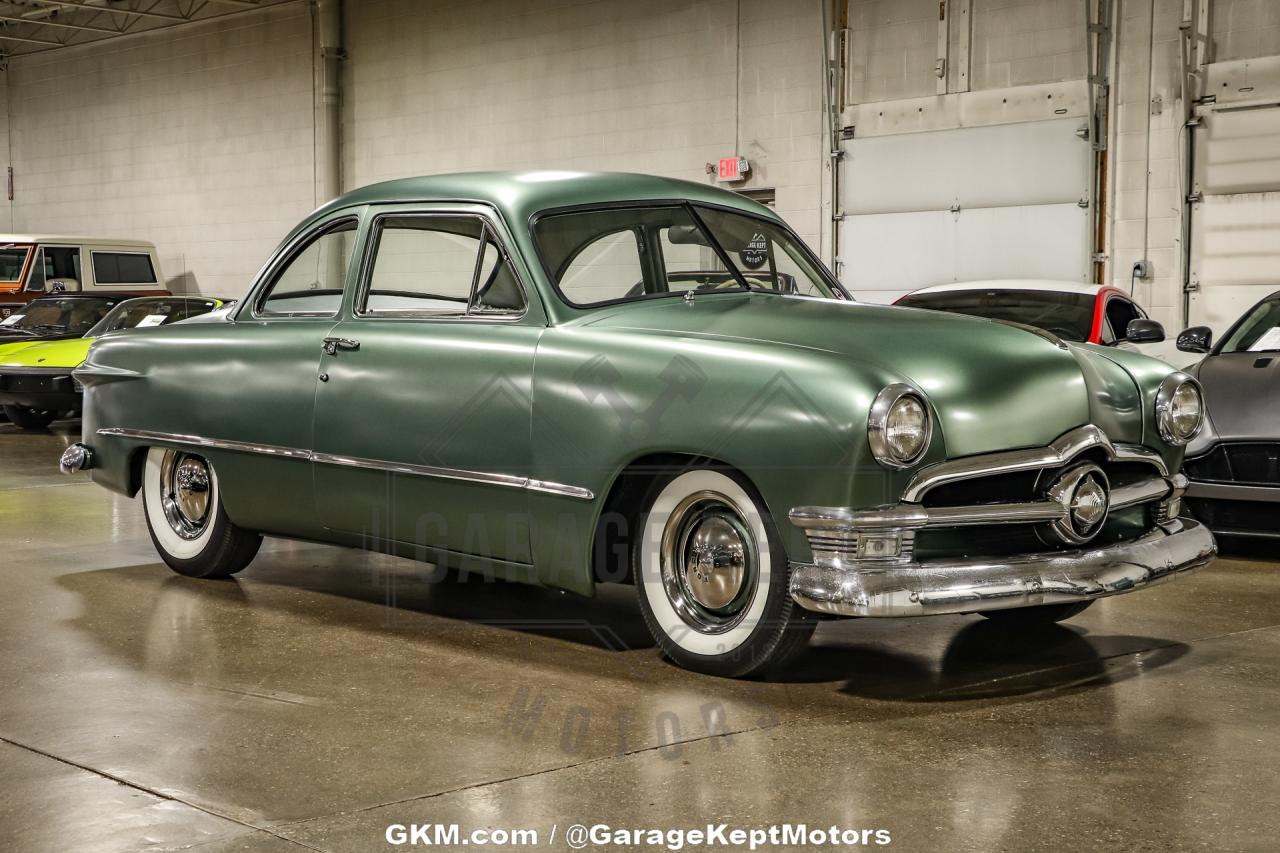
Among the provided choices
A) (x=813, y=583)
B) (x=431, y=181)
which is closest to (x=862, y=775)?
(x=813, y=583)

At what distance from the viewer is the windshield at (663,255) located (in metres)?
4.93

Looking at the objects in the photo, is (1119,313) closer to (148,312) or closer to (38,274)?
(148,312)

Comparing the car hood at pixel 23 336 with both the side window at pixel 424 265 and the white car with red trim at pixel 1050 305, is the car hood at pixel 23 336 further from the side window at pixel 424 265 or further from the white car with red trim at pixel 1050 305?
the side window at pixel 424 265

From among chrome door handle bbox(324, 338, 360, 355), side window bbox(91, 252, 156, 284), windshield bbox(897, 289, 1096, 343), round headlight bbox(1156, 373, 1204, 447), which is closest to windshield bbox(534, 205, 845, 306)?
chrome door handle bbox(324, 338, 360, 355)

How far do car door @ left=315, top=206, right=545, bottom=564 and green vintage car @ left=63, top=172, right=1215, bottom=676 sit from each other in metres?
0.01

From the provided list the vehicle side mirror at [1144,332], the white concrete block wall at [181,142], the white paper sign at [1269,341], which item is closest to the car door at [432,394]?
the vehicle side mirror at [1144,332]

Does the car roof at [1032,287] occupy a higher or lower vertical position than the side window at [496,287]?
higher

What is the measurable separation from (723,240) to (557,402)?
1.11 metres

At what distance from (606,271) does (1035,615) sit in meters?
2.00

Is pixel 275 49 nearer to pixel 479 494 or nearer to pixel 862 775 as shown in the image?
pixel 479 494

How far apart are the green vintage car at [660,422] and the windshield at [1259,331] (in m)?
2.97

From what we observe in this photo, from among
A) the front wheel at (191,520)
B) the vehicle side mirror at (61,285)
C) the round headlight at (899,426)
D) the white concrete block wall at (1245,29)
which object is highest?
the white concrete block wall at (1245,29)

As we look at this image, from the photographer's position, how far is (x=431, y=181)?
17.5 feet

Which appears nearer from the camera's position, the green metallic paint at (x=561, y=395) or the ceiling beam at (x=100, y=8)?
the green metallic paint at (x=561, y=395)
